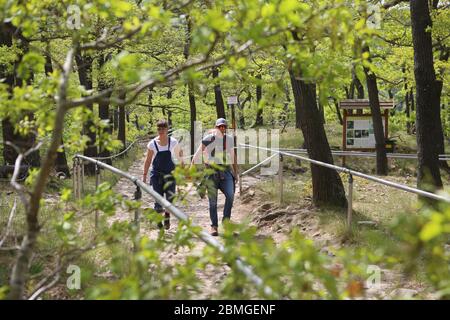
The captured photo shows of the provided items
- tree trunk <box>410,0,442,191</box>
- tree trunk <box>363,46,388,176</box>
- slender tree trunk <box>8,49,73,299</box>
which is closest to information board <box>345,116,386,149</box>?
tree trunk <box>363,46,388,176</box>

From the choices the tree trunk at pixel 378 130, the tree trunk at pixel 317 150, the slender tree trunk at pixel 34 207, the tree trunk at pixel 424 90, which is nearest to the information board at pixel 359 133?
the tree trunk at pixel 378 130

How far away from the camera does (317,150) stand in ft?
29.7

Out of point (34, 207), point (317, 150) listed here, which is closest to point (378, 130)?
point (317, 150)

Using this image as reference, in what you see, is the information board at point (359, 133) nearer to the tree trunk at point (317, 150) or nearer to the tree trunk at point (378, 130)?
the tree trunk at point (378, 130)

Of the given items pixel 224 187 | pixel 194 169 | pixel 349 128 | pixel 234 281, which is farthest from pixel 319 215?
pixel 349 128

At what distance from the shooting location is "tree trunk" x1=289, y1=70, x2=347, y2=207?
8.73 m

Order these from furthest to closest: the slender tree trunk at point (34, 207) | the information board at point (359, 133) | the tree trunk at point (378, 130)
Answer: the information board at point (359, 133), the tree trunk at point (378, 130), the slender tree trunk at point (34, 207)

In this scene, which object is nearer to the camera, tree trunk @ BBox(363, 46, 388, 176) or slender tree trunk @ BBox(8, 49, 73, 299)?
slender tree trunk @ BBox(8, 49, 73, 299)

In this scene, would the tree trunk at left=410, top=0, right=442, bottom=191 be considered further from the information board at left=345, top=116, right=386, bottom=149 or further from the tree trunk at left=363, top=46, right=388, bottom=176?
the information board at left=345, top=116, right=386, bottom=149

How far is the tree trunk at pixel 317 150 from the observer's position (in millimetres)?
8734

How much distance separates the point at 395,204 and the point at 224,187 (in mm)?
3215

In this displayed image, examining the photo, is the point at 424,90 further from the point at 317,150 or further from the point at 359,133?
the point at 359,133
